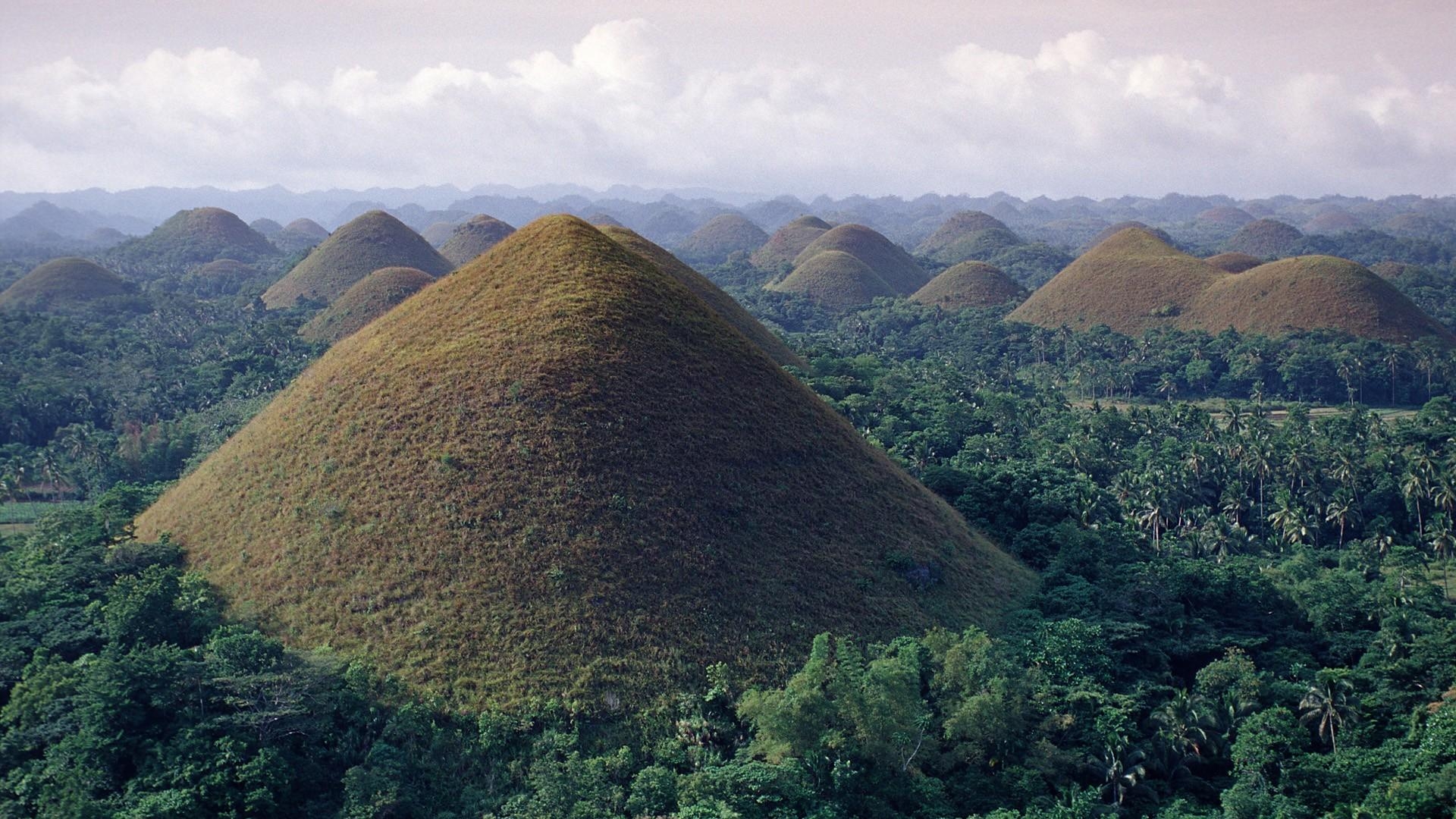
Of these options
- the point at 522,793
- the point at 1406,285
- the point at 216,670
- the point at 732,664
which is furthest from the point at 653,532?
the point at 1406,285

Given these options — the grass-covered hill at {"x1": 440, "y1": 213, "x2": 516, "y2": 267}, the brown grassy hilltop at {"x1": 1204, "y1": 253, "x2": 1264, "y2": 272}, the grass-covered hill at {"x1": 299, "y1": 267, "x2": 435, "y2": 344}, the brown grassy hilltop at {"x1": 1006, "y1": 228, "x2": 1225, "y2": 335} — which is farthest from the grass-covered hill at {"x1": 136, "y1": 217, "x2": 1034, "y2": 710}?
the grass-covered hill at {"x1": 440, "y1": 213, "x2": 516, "y2": 267}

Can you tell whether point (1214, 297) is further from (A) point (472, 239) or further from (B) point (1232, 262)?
(A) point (472, 239)

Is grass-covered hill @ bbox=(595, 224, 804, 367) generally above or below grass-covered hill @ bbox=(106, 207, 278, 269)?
below

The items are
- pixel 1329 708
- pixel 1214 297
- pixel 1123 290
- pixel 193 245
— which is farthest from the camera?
pixel 193 245

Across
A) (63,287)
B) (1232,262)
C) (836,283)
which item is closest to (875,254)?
(836,283)

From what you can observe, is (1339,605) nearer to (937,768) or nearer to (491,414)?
(937,768)

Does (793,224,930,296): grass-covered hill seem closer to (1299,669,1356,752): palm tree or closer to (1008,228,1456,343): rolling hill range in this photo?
(1008,228,1456,343): rolling hill range
